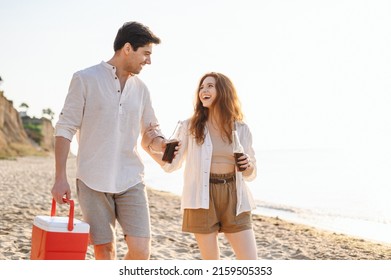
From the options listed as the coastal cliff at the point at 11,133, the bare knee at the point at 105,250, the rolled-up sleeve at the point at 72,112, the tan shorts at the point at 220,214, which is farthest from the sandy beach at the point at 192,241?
the coastal cliff at the point at 11,133

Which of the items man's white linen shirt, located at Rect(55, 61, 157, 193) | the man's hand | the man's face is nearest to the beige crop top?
man's white linen shirt, located at Rect(55, 61, 157, 193)

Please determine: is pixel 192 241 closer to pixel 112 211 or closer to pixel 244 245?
pixel 244 245

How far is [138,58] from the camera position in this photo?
12.2ft

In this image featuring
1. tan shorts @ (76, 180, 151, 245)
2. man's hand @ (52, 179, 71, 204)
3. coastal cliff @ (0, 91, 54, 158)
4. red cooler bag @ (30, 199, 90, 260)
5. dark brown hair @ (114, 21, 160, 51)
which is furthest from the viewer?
coastal cliff @ (0, 91, 54, 158)

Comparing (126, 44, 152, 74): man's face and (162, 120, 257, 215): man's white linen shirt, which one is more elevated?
(126, 44, 152, 74): man's face

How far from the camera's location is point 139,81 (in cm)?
390

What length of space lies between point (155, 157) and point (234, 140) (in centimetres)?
62

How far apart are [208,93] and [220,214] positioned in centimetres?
84

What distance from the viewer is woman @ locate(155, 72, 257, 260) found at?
13.1 feet

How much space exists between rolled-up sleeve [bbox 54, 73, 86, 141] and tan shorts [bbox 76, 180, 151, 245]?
34 cm

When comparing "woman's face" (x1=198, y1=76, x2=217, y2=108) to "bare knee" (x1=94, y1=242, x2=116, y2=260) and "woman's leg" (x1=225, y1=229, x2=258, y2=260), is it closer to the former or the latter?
"woman's leg" (x1=225, y1=229, x2=258, y2=260)

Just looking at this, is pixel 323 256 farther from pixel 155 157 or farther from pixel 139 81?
pixel 139 81

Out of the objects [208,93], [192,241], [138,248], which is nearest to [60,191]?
[138,248]
